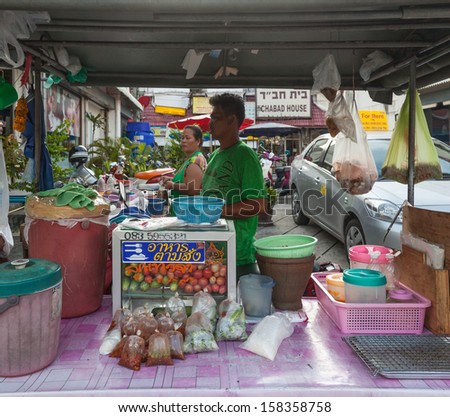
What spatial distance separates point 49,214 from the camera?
1.82m

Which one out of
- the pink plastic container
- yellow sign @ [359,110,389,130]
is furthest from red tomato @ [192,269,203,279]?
yellow sign @ [359,110,389,130]

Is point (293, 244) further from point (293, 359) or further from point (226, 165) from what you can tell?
point (226, 165)

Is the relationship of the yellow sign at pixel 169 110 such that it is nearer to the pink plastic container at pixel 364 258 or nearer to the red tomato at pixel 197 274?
the pink plastic container at pixel 364 258

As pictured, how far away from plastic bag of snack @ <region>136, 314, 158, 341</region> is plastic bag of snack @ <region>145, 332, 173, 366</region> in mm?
64

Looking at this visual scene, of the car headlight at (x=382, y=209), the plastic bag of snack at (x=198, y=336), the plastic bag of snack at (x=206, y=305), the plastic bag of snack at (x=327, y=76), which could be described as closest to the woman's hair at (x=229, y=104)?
the plastic bag of snack at (x=327, y=76)

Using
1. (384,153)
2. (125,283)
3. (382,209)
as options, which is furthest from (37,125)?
(384,153)

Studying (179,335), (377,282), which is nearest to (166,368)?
(179,335)

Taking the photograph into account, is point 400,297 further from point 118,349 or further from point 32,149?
point 32,149

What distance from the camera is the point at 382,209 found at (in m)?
4.77

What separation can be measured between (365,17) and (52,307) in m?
1.63

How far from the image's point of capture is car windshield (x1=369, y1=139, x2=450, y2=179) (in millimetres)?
5311

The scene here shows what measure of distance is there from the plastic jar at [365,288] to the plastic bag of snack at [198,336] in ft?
2.10

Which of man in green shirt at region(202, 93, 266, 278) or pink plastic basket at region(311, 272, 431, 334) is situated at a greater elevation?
man in green shirt at region(202, 93, 266, 278)

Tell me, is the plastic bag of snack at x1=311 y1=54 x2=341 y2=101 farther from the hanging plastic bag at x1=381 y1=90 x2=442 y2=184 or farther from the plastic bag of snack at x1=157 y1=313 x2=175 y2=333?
the plastic bag of snack at x1=157 y1=313 x2=175 y2=333
